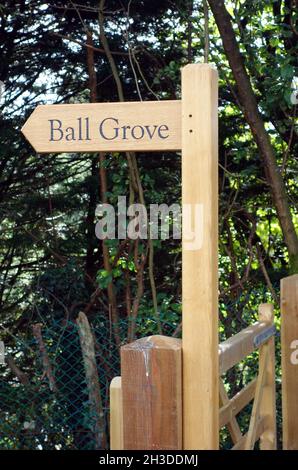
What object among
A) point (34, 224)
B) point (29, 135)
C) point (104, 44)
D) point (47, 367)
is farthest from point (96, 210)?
point (29, 135)

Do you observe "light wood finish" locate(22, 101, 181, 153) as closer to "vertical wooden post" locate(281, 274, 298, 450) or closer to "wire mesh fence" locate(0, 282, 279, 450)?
"vertical wooden post" locate(281, 274, 298, 450)

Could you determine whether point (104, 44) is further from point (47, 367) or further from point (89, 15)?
point (47, 367)

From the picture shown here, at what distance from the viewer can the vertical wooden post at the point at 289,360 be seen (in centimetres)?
394

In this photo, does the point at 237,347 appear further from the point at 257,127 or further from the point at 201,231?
the point at 257,127

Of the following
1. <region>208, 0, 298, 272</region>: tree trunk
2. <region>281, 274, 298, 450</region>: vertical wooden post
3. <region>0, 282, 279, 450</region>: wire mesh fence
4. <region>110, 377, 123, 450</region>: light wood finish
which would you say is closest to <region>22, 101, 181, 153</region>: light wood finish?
<region>110, 377, 123, 450</region>: light wood finish

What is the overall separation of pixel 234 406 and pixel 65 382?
212 centimetres

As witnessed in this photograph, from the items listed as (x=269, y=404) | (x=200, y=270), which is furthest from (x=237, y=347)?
(x=269, y=404)

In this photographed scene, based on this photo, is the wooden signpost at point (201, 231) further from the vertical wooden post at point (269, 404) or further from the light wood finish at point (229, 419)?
the vertical wooden post at point (269, 404)

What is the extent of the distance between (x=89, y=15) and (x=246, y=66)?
1448 mm

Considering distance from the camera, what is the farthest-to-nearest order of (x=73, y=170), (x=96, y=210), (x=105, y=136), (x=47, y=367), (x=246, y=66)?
(x=73, y=170), (x=96, y=210), (x=246, y=66), (x=47, y=367), (x=105, y=136)

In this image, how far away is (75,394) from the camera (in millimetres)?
4992

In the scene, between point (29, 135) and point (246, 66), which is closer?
point (29, 135)

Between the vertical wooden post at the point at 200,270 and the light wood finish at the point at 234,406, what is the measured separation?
405 mm

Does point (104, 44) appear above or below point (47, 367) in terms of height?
above
